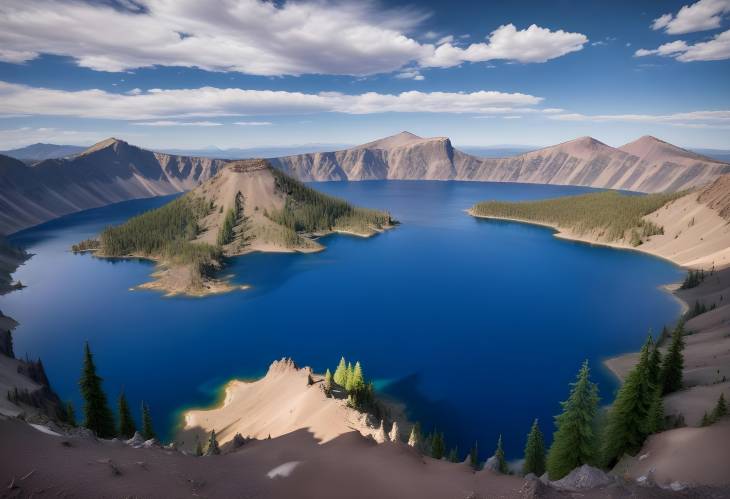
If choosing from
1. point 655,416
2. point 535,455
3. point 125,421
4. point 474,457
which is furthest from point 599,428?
point 125,421

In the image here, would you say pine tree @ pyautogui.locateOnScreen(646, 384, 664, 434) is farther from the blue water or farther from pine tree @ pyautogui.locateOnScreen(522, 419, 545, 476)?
the blue water

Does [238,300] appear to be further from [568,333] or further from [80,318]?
[568,333]

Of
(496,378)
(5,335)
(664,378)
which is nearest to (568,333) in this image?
(496,378)

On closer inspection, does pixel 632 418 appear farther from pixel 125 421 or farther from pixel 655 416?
pixel 125 421

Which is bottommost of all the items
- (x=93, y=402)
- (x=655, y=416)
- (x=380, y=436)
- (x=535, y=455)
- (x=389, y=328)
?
(x=389, y=328)

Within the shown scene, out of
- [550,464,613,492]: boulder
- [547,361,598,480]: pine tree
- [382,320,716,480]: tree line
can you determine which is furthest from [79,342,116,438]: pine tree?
[547,361,598,480]: pine tree

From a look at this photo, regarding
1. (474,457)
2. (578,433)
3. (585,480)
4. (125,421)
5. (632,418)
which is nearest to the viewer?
(585,480)
